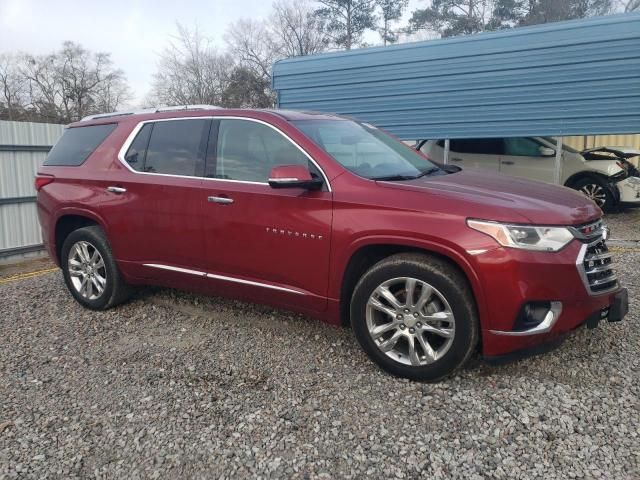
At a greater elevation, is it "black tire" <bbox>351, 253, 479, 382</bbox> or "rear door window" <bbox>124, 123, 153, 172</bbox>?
"rear door window" <bbox>124, 123, 153, 172</bbox>

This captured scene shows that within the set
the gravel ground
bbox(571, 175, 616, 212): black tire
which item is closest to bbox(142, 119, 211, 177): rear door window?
Answer: the gravel ground

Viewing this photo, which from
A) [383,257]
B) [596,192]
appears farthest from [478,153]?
[383,257]

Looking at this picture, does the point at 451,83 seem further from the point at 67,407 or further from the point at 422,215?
the point at 67,407

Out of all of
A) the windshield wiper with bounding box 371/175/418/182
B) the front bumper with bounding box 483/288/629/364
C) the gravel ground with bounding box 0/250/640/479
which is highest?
the windshield wiper with bounding box 371/175/418/182

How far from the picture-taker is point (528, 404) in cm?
285

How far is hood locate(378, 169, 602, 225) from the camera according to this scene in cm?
282

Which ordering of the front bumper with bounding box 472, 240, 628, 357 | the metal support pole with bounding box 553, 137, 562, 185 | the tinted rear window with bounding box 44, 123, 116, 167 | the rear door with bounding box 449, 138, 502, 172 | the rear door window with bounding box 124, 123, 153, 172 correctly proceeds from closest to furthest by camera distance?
the front bumper with bounding box 472, 240, 628, 357
the rear door window with bounding box 124, 123, 153, 172
the tinted rear window with bounding box 44, 123, 116, 167
the metal support pole with bounding box 553, 137, 562, 185
the rear door with bounding box 449, 138, 502, 172

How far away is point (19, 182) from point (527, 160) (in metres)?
9.06

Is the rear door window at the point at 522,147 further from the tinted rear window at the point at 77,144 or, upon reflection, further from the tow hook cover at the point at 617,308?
the tinted rear window at the point at 77,144

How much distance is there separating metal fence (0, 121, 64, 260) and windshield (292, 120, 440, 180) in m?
7.09

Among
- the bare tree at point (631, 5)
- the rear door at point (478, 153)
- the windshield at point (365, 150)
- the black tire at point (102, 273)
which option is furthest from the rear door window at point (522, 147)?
the bare tree at point (631, 5)

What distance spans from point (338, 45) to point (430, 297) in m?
28.3

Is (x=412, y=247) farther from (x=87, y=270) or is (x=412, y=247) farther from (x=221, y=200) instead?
(x=87, y=270)

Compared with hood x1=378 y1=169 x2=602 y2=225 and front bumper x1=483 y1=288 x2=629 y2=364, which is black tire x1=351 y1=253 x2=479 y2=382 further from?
hood x1=378 y1=169 x2=602 y2=225
